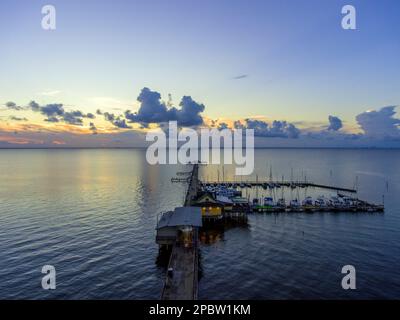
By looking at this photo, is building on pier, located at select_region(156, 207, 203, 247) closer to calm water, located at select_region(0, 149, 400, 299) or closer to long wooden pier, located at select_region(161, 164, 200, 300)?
long wooden pier, located at select_region(161, 164, 200, 300)

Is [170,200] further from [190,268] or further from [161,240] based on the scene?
[190,268]

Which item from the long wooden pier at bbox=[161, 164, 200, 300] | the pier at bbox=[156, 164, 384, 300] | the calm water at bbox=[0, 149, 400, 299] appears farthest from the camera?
the calm water at bbox=[0, 149, 400, 299]

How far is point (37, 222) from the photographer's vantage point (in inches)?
3066

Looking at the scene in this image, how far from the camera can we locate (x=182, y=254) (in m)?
49.8

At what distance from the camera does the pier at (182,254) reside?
37.7m

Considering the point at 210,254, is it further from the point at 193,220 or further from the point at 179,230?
the point at 179,230

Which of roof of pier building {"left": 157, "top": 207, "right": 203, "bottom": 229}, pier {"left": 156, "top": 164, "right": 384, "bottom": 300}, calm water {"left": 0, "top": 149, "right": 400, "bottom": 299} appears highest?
roof of pier building {"left": 157, "top": 207, "right": 203, "bottom": 229}

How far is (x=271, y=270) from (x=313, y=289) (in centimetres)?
794

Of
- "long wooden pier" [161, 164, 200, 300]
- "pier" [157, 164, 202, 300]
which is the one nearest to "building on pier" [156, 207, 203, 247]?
"pier" [157, 164, 202, 300]

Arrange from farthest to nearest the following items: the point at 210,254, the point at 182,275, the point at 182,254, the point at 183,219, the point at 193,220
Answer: the point at 183,219 < the point at 193,220 < the point at 210,254 < the point at 182,254 < the point at 182,275

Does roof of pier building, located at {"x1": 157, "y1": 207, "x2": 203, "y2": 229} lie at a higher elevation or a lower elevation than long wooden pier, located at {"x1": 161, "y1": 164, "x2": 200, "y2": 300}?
higher

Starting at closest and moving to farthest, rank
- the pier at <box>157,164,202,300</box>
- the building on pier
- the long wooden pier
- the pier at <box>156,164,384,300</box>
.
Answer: the long wooden pier → the pier at <box>157,164,202,300</box> → the pier at <box>156,164,384,300</box> → the building on pier

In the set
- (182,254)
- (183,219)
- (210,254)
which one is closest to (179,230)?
(183,219)

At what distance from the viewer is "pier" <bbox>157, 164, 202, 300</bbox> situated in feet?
124
